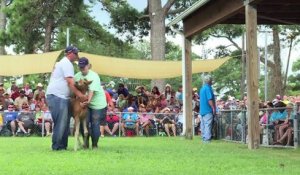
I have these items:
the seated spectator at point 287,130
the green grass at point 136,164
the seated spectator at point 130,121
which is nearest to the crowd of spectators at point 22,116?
the seated spectator at point 130,121

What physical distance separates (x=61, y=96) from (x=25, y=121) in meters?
9.57

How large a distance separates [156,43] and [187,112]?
32.3 feet

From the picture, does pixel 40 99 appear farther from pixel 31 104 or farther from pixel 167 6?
pixel 167 6

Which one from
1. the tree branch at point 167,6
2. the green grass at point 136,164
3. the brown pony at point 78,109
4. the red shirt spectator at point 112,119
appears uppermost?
the tree branch at point 167,6

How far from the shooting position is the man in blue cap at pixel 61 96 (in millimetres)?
10273

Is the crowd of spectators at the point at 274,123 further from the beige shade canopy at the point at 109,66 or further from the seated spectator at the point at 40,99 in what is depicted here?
the seated spectator at the point at 40,99

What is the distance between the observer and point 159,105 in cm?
2156

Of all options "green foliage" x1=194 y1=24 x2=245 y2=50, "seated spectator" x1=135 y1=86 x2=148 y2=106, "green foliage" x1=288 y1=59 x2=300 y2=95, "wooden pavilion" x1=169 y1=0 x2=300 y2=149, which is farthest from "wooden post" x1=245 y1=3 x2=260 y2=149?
"green foliage" x1=288 y1=59 x2=300 y2=95

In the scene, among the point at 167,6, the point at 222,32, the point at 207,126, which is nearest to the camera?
the point at 207,126

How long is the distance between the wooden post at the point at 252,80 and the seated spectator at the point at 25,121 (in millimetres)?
9388

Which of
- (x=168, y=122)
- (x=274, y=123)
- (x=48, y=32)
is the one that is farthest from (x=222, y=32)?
(x=274, y=123)

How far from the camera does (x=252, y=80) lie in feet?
40.5

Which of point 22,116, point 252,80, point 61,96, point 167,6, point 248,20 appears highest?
point 167,6

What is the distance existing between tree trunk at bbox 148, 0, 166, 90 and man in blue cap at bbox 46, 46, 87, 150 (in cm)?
1625
